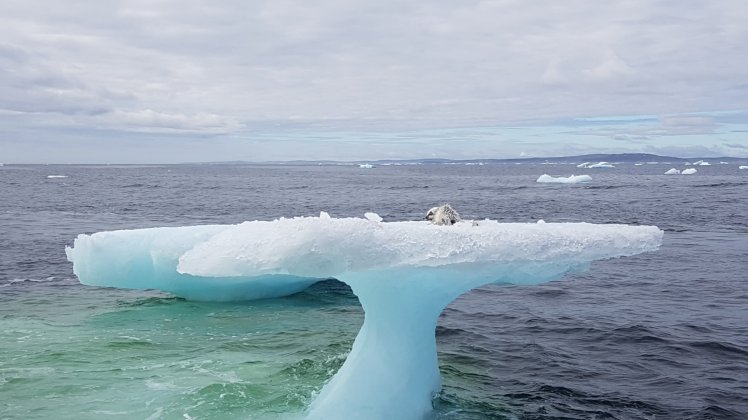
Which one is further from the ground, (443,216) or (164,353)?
(443,216)

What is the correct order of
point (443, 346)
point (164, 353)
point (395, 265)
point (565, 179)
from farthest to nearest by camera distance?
point (565, 179)
point (443, 346)
point (164, 353)
point (395, 265)

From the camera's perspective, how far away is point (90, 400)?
974 centimetres

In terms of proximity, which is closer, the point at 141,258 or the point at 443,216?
the point at 443,216

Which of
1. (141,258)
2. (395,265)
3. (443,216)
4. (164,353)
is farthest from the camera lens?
(141,258)

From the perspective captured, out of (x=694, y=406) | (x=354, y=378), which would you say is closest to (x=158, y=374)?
(x=354, y=378)

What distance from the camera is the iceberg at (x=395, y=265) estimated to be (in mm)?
7773

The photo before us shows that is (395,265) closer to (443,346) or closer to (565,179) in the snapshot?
(443,346)

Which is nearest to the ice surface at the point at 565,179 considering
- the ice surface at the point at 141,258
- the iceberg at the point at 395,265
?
the ice surface at the point at 141,258

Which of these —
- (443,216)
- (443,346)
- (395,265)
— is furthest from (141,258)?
(395,265)

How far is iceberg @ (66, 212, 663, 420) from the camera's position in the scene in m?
7.77

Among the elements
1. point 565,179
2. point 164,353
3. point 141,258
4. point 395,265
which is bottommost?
point 164,353

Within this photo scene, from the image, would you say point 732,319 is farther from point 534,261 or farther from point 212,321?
point 212,321

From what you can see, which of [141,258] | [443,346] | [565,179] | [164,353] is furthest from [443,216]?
[565,179]

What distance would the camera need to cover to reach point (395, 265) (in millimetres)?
8008
